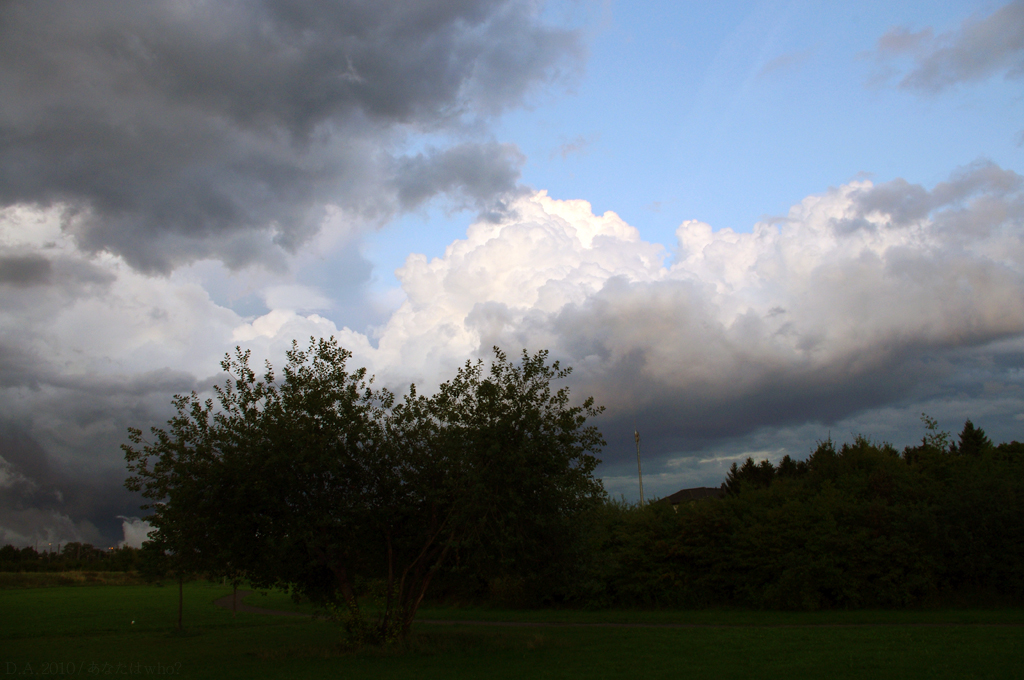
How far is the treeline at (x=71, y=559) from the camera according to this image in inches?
5207

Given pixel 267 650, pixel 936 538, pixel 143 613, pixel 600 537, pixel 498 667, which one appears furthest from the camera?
pixel 143 613

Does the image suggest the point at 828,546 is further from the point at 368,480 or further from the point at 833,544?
the point at 368,480

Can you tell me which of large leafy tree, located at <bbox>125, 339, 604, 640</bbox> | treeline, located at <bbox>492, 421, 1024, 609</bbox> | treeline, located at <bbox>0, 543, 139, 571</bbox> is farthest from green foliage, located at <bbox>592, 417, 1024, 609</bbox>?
treeline, located at <bbox>0, 543, 139, 571</bbox>

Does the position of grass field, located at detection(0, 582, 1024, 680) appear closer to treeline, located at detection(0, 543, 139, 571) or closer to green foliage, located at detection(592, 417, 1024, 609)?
green foliage, located at detection(592, 417, 1024, 609)

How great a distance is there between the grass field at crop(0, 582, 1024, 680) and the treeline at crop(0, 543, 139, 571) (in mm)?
110779

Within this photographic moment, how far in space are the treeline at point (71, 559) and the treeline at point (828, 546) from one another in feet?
377

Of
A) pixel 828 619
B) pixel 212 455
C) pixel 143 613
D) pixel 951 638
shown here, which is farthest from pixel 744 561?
pixel 143 613

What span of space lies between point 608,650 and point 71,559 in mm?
183922

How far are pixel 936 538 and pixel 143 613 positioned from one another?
52461 millimetres

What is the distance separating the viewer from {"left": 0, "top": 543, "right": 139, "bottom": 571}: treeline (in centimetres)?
13225

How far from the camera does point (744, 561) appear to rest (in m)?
33.2

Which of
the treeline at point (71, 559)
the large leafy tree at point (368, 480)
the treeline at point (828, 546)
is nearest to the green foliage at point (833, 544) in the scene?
the treeline at point (828, 546)

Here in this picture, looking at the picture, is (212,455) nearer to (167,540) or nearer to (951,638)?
(167,540)

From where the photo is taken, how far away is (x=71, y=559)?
156m
